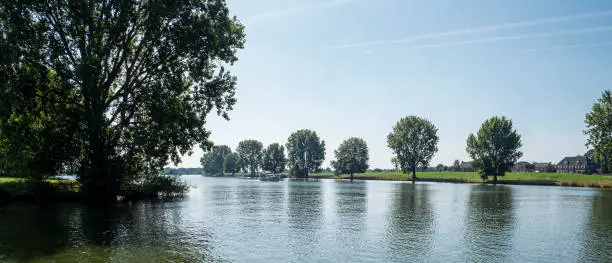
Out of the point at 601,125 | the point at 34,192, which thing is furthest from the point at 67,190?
the point at 601,125

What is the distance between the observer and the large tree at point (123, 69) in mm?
36312

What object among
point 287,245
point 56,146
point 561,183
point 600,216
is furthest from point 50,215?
point 561,183

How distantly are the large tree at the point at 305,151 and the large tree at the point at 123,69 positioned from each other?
145 m

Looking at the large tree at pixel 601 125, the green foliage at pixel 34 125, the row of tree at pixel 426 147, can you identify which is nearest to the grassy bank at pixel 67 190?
the green foliage at pixel 34 125

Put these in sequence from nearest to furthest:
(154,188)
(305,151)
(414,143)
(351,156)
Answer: (154,188)
(414,143)
(351,156)
(305,151)

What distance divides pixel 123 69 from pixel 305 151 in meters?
151

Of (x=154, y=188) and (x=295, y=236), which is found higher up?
(x=154, y=188)

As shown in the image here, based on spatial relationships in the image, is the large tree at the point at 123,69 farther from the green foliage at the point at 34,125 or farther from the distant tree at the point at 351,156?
the distant tree at the point at 351,156

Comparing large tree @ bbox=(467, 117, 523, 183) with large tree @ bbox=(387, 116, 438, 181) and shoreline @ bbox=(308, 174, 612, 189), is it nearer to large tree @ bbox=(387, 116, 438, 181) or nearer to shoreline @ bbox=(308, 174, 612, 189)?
shoreline @ bbox=(308, 174, 612, 189)

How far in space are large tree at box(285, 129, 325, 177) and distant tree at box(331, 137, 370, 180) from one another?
653 inches

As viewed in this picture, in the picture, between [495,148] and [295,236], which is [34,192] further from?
[495,148]

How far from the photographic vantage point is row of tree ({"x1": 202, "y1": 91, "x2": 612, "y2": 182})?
282 ft

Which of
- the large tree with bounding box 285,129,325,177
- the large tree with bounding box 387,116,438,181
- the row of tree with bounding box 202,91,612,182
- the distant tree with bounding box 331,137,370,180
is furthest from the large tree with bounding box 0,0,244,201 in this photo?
the large tree with bounding box 285,129,325,177

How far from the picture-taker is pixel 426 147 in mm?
139250
